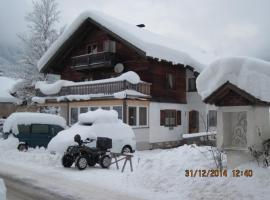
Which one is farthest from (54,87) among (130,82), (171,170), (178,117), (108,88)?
(171,170)

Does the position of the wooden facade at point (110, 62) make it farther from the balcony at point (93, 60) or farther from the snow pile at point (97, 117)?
the snow pile at point (97, 117)

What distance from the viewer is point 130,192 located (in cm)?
1091

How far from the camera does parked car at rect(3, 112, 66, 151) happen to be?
22031 millimetres

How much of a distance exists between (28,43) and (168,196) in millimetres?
31190

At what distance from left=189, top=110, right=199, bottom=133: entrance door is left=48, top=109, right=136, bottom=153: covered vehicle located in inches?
476

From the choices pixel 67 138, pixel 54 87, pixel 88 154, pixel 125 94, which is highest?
pixel 54 87

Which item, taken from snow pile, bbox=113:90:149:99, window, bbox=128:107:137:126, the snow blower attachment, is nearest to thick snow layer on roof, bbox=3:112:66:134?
snow pile, bbox=113:90:149:99

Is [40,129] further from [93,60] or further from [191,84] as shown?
[191,84]

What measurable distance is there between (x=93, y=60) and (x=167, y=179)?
19.9 m

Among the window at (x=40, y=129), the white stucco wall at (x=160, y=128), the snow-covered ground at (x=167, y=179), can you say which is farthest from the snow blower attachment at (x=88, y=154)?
the white stucco wall at (x=160, y=128)

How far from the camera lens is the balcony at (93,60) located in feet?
95.8

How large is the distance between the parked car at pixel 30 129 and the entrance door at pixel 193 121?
1197 centimetres

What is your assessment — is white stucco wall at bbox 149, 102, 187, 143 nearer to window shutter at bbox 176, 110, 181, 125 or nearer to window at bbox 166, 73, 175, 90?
window shutter at bbox 176, 110, 181, 125

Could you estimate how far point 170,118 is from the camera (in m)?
29.2
